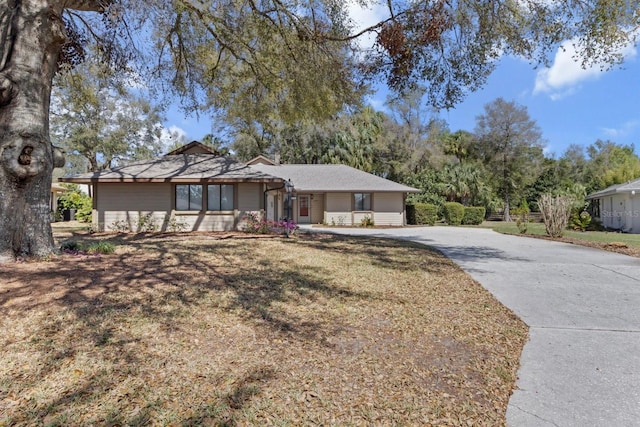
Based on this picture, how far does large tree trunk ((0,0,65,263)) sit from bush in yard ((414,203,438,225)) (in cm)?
2352

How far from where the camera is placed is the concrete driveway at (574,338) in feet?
8.97

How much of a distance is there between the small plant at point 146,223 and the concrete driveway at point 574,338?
12.4 meters

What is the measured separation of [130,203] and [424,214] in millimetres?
19409

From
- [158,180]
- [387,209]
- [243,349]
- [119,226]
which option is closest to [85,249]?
[243,349]

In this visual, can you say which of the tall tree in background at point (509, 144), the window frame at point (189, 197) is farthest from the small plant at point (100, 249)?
the tall tree in background at point (509, 144)

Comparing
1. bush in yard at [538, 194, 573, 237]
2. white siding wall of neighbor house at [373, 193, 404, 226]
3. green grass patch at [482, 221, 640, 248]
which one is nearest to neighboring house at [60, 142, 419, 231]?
white siding wall of neighbor house at [373, 193, 404, 226]

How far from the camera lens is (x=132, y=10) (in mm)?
8789

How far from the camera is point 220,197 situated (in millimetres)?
15828

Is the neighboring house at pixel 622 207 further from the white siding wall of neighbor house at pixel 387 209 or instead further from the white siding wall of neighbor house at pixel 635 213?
the white siding wall of neighbor house at pixel 387 209

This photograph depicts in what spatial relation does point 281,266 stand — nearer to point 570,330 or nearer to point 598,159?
point 570,330

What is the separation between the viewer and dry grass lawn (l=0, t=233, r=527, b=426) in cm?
261

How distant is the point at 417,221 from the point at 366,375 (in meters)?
25.0

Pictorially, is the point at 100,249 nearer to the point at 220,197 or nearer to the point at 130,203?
the point at 220,197

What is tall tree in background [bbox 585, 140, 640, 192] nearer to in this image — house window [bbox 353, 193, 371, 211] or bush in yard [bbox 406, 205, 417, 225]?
bush in yard [bbox 406, 205, 417, 225]
